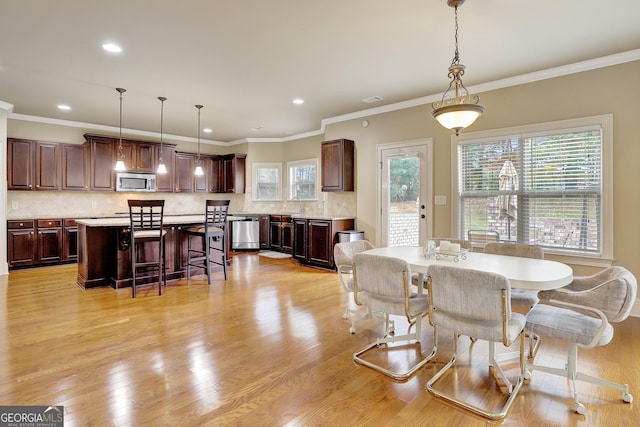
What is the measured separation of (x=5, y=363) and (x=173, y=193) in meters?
5.75

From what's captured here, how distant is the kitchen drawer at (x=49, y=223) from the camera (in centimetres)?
589

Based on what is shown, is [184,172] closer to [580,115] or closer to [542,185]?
[542,185]

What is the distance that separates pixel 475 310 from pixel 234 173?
23.6 ft

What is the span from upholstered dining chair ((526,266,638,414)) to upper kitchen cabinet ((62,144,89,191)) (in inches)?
292

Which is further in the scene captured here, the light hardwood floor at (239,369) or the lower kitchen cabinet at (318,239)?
the lower kitchen cabinet at (318,239)

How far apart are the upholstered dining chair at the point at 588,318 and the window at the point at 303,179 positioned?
582 cm

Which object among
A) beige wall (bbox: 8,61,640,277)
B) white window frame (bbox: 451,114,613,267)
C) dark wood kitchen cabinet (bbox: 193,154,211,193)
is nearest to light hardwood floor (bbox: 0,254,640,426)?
white window frame (bbox: 451,114,613,267)

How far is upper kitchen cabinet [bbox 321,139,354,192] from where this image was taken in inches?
235

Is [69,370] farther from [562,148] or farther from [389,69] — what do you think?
[562,148]

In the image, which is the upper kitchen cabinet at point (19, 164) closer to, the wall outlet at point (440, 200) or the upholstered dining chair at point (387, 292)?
the upholstered dining chair at point (387, 292)

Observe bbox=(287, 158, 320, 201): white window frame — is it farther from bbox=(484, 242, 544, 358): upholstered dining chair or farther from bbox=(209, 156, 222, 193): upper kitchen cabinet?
bbox=(484, 242, 544, 358): upholstered dining chair

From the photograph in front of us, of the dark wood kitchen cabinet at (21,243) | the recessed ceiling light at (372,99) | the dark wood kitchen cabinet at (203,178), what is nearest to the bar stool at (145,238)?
the dark wood kitchen cabinet at (21,243)

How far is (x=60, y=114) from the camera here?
6027mm

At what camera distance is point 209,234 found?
4.97m
